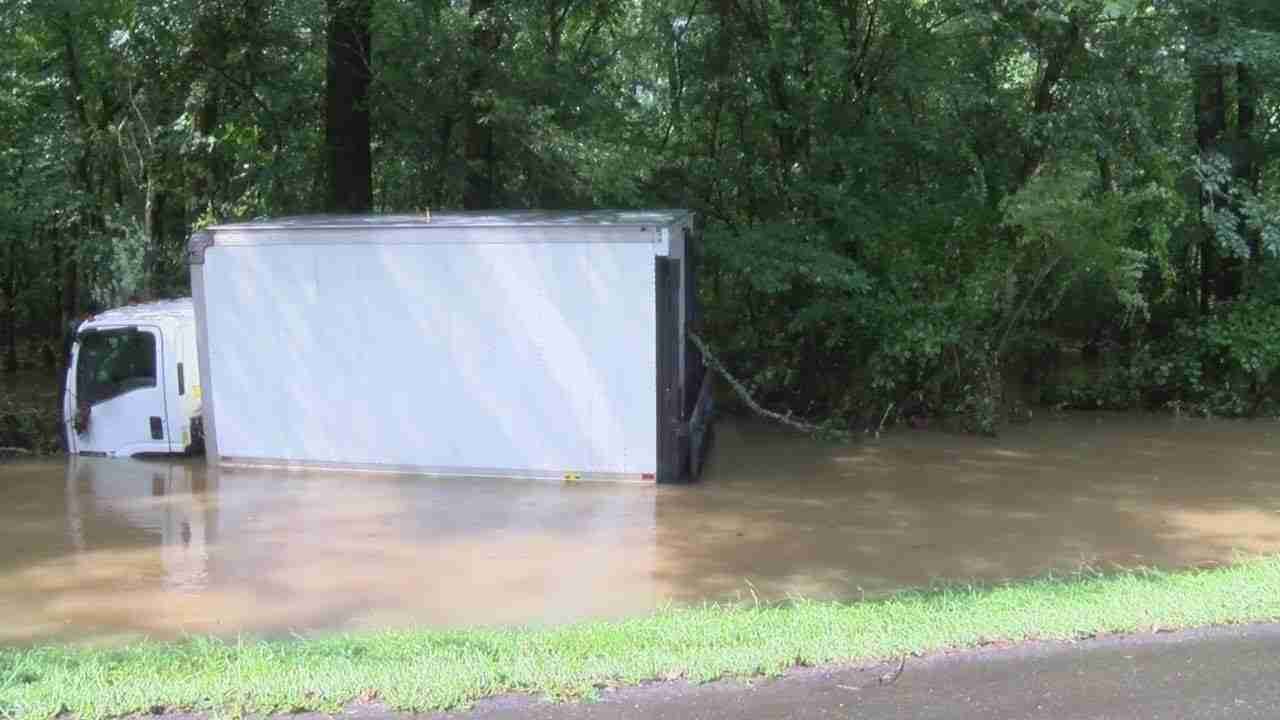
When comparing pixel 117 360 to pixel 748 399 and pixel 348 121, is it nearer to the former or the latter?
pixel 348 121

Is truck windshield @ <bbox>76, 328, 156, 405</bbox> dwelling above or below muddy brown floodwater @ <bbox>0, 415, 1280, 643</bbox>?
above

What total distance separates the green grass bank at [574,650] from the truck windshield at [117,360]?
20.5 ft

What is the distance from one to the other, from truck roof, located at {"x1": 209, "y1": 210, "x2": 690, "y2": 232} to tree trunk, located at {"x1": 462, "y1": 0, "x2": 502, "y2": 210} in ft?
9.32

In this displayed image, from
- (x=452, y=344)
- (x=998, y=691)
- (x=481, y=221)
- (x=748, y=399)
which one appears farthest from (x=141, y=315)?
(x=998, y=691)

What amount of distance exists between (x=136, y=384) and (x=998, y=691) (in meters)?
10.1

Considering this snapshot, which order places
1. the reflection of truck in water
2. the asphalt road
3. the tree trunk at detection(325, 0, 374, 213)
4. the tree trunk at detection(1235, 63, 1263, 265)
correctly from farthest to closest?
the tree trunk at detection(325, 0, 374, 213) → the tree trunk at detection(1235, 63, 1263, 265) → the reflection of truck in water → the asphalt road

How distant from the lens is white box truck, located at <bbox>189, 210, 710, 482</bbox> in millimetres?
10656

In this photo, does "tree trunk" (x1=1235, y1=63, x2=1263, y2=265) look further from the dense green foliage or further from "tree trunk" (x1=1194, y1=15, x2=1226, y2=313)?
"tree trunk" (x1=1194, y1=15, x2=1226, y2=313)

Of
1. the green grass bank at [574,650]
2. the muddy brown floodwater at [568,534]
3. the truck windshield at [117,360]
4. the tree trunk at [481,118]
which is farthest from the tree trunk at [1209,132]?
the truck windshield at [117,360]

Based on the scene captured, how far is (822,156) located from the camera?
48.1 ft

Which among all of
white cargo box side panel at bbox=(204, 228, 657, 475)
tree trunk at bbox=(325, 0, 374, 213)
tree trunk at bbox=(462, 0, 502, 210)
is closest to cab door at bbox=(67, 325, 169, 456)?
white cargo box side panel at bbox=(204, 228, 657, 475)

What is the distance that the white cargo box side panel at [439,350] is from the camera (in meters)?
10.7

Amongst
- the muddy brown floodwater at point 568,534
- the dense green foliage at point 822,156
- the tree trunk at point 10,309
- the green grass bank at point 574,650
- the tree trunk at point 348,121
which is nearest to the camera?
the green grass bank at point 574,650

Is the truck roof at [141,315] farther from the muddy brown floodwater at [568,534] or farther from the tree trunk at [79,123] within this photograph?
the tree trunk at [79,123]
